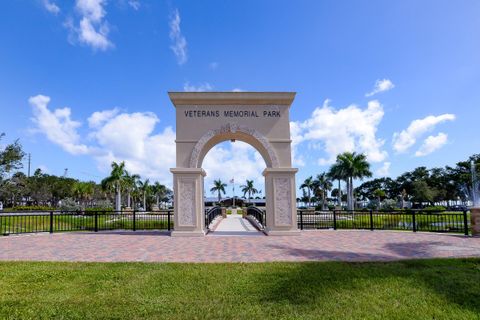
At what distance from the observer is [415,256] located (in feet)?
23.1

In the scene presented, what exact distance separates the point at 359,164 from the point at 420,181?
93.6ft

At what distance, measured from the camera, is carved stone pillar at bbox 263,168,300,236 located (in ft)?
37.8

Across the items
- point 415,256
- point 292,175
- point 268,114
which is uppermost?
point 268,114

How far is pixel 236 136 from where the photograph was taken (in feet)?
40.6

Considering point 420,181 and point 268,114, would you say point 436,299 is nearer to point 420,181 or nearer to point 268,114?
point 268,114

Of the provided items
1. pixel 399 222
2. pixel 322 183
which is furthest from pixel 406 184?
pixel 399 222

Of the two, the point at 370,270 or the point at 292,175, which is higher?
the point at 292,175

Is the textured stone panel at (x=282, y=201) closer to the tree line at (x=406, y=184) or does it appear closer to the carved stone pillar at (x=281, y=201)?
the carved stone pillar at (x=281, y=201)

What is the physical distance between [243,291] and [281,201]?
7.39m

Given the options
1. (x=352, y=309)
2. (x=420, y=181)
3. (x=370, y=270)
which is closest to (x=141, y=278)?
(x=352, y=309)

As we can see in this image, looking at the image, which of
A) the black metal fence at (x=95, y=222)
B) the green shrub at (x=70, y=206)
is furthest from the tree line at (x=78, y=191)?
the black metal fence at (x=95, y=222)

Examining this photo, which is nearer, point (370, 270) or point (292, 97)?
point (370, 270)

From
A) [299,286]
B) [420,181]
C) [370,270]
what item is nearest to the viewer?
[299,286]

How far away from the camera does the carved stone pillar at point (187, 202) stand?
450 inches
